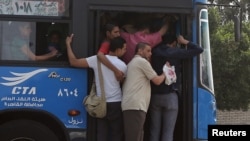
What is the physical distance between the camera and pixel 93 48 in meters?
5.82

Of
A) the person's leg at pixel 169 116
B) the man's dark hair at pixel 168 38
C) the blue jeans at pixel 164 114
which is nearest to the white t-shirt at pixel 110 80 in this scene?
the blue jeans at pixel 164 114

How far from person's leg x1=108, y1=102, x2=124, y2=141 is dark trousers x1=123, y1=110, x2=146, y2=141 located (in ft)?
0.37

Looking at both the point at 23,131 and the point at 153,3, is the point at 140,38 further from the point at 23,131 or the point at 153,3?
the point at 23,131

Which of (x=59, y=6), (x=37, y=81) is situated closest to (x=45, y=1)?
(x=59, y=6)

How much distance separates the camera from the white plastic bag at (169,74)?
5816mm

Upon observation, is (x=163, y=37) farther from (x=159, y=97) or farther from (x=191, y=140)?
(x=191, y=140)

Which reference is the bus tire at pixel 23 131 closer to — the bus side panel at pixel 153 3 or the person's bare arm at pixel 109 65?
the person's bare arm at pixel 109 65

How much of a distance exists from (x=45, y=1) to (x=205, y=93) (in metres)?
2.29

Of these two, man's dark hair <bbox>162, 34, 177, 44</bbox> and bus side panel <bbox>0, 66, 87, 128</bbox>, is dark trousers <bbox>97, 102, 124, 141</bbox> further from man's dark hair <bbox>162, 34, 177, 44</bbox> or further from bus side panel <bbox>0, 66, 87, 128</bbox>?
man's dark hair <bbox>162, 34, 177, 44</bbox>

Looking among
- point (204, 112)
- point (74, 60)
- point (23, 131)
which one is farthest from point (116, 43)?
point (23, 131)

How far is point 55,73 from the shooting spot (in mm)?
5664

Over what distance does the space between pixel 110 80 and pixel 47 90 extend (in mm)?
763

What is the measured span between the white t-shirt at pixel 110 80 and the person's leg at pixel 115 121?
0.08 m

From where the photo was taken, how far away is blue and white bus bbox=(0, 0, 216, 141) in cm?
562
